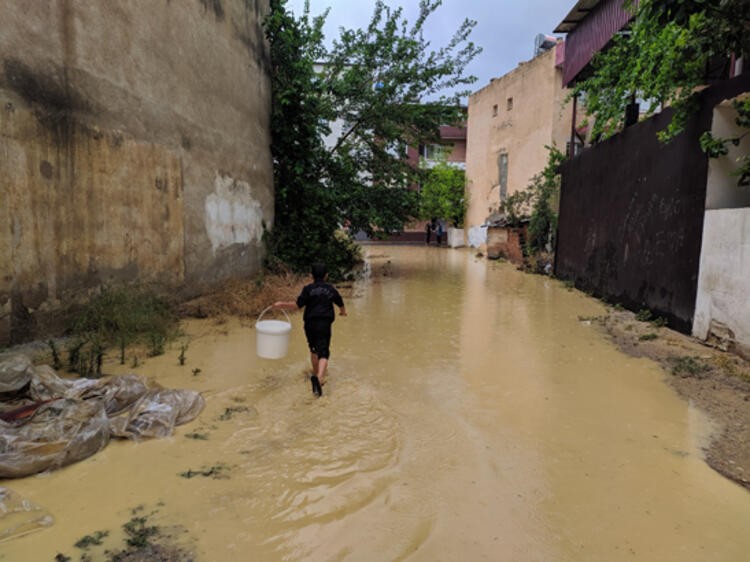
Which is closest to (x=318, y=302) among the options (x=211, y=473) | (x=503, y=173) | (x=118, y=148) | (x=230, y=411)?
(x=230, y=411)

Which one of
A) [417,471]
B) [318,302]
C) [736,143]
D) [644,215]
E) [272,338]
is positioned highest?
[736,143]

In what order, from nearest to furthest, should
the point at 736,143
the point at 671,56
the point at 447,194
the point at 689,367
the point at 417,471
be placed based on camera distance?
the point at 417,471
the point at 689,367
the point at 736,143
the point at 671,56
the point at 447,194

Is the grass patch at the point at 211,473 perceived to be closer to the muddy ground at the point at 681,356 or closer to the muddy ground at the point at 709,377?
the muddy ground at the point at 681,356

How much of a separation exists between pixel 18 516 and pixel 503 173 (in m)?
23.8

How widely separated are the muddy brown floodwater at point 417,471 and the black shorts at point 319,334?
1.26 ft

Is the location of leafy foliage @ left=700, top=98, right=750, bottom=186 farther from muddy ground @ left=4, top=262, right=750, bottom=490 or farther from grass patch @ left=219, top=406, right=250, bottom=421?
grass patch @ left=219, top=406, right=250, bottom=421

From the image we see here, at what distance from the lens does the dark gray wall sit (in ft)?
22.4

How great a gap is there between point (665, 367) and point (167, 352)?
Answer: 18.8ft

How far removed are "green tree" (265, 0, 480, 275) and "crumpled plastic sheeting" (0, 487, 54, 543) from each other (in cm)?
835

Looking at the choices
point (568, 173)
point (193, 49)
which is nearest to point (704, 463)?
point (193, 49)

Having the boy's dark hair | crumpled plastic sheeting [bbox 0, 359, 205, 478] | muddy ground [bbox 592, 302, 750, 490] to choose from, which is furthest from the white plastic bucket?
muddy ground [bbox 592, 302, 750, 490]

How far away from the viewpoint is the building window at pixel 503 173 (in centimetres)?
2362

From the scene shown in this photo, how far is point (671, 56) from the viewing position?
6723mm

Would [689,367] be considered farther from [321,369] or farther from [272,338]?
[272,338]
